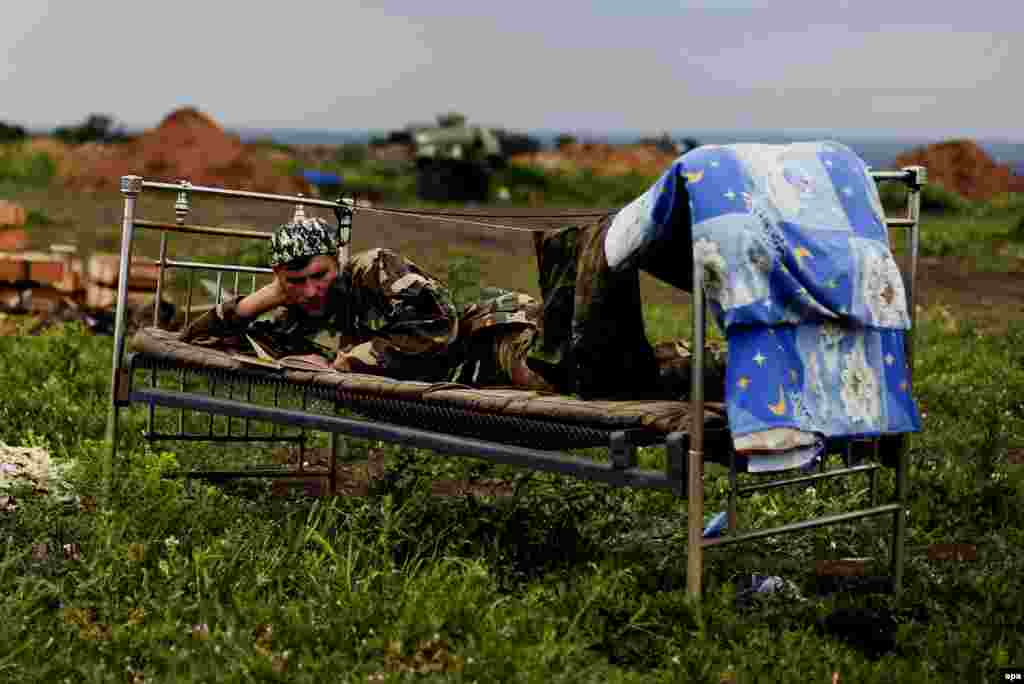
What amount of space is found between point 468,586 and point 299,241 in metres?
1.75

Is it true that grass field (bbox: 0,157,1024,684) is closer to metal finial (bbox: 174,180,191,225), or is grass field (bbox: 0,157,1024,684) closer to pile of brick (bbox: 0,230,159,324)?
metal finial (bbox: 174,180,191,225)

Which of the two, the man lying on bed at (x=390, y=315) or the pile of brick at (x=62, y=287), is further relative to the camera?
the pile of brick at (x=62, y=287)

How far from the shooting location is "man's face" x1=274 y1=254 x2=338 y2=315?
5934mm

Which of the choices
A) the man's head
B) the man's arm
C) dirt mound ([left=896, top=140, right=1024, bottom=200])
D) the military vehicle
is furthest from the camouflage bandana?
dirt mound ([left=896, top=140, right=1024, bottom=200])

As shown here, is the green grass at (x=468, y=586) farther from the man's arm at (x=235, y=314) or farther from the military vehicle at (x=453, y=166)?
the military vehicle at (x=453, y=166)

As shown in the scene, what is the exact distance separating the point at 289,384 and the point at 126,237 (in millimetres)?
1047

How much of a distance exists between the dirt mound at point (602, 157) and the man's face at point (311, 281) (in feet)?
101

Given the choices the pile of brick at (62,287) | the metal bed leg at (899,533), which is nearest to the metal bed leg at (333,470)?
the metal bed leg at (899,533)

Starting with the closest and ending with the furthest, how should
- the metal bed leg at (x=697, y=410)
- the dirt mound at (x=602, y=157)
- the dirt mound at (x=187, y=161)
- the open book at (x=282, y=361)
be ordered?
the metal bed leg at (x=697, y=410)
the open book at (x=282, y=361)
the dirt mound at (x=187, y=161)
the dirt mound at (x=602, y=157)

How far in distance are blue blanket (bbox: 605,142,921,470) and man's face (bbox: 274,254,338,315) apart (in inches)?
58.5

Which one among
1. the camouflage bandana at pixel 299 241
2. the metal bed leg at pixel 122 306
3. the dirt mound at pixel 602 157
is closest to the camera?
the camouflage bandana at pixel 299 241

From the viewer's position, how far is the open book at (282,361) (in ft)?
18.8

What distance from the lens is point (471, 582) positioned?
15.8 feet

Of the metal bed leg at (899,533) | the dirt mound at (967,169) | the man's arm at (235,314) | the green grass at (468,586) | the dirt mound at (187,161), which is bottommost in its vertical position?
the green grass at (468,586)
